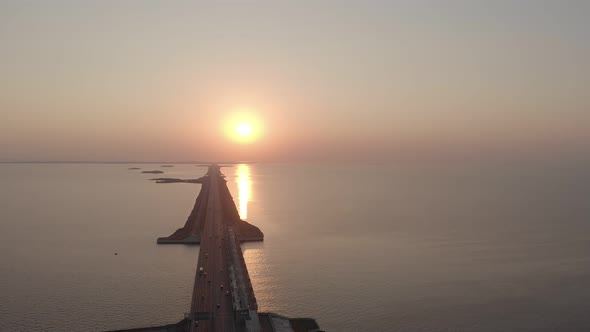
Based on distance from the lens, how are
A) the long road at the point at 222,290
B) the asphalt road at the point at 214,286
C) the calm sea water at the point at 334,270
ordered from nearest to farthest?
the long road at the point at 222,290 < the asphalt road at the point at 214,286 < the calm sea water at the point at 334,270

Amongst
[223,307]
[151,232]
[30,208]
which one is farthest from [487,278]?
→ [30,208]

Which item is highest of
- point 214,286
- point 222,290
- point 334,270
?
point 214,286

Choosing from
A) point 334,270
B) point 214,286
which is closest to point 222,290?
point 214,286

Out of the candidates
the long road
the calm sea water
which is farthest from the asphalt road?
the calm sea water

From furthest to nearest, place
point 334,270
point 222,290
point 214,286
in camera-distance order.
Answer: point 334,270 → point 214,286 → point 222,290

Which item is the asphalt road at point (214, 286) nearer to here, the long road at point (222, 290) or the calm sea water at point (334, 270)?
the long road at point (222, 290)

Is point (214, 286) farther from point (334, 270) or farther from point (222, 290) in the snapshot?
point (334, 270)

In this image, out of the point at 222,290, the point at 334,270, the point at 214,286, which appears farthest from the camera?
the point at 334,270

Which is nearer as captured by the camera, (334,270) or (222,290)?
(222,290)

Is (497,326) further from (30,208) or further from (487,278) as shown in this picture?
(30,208)

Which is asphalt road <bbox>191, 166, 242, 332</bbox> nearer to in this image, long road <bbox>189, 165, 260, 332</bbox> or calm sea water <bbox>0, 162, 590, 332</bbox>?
long road <bbox>189, 165, 260, 332</bbox>

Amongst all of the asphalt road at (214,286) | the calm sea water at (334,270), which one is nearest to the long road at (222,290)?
the asphalt road at (214,286)
